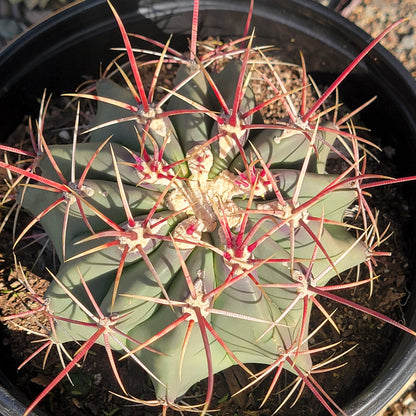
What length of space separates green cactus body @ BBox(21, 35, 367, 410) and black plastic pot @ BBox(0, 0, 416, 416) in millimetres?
503

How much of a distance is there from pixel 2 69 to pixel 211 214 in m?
0.89

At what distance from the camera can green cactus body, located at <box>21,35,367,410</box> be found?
0.91 metres

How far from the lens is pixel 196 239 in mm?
992

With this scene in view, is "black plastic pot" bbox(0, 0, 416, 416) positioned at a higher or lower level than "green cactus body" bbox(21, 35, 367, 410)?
higher

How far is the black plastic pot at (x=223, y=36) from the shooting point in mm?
1471

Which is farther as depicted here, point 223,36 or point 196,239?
point 223,36

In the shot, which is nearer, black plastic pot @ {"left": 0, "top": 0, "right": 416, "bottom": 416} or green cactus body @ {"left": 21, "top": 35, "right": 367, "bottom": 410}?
green cactus body @ {"left": 21, "top": 35, "right": 367, "bottom": 410}

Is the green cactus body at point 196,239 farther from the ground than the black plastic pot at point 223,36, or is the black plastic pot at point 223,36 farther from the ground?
the black plastic pot at point 223,36

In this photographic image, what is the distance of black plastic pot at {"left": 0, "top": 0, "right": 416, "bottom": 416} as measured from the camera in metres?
1.47

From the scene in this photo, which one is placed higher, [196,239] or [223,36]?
[223,36]

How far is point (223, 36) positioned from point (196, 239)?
96 centimetres

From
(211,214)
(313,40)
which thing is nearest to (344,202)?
(211,214)

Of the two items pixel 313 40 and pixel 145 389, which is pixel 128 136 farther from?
pixel 313 40

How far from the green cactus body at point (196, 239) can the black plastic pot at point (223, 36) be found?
0.50m
